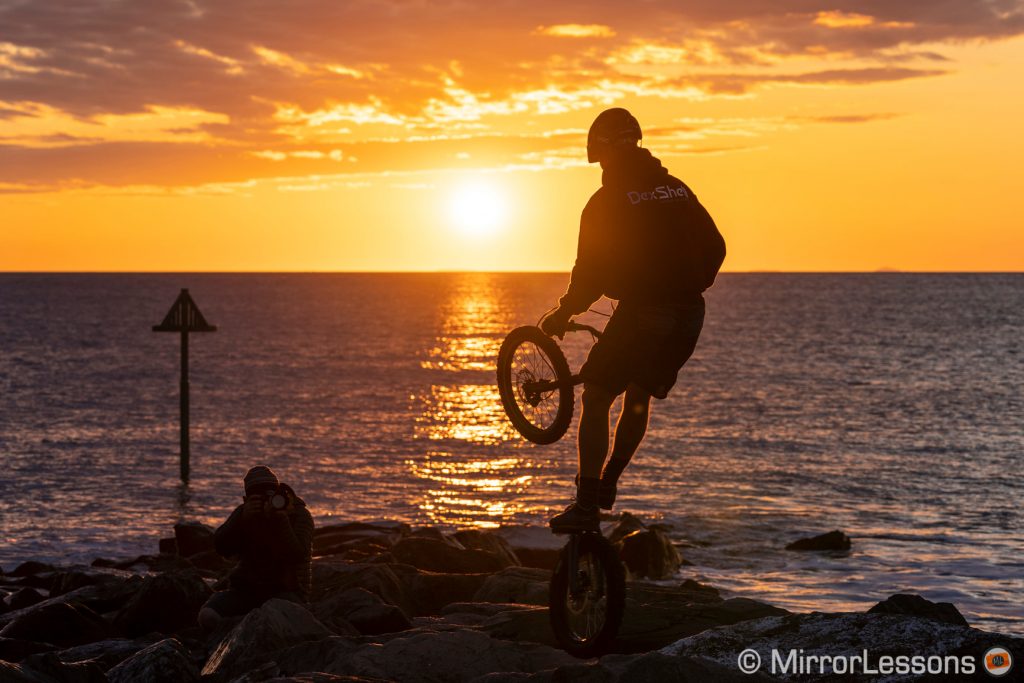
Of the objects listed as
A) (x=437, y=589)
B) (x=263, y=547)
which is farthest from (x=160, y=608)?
(x=437, y=589)

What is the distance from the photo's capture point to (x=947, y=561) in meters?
25.9

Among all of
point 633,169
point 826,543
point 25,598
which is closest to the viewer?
point 633,169

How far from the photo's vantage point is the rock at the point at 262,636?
980 cm

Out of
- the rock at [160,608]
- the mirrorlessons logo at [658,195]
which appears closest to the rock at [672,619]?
the mirrorlessons logo at [658,195]

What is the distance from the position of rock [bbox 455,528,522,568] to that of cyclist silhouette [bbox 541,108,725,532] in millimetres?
10994

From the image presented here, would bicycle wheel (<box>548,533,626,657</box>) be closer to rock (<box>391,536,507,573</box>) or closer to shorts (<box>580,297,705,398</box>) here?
shorts (<box>580,297,705,398</box>)

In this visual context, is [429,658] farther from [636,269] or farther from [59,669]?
[636,269]

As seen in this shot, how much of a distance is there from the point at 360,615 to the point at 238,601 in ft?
4.09

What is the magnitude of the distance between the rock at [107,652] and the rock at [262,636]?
35.3 inches

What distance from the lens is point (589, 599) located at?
8656mm

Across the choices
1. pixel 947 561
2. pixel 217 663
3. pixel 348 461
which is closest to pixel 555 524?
pixel 217 663

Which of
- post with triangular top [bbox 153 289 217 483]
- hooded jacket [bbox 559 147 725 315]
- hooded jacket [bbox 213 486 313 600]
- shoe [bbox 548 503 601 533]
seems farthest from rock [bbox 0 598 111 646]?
post with triangular top [bbox 153 289 217 483]

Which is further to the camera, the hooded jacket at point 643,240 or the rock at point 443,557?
the rock at point 443,557

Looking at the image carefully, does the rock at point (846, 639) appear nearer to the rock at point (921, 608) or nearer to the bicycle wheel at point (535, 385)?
the bicycle wheel at point (535, 385)
